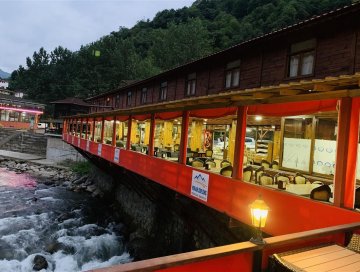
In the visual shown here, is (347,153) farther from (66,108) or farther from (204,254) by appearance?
(66,108)

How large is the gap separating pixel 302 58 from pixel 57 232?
48.7ft

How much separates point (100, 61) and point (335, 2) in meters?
43.6

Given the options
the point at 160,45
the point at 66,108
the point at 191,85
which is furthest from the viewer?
the point at 160,45

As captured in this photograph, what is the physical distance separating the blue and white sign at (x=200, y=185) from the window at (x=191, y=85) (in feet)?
37.9

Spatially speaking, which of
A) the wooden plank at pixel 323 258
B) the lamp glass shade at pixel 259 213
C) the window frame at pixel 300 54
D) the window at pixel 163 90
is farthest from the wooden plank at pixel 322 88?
the window at pixel 163 90

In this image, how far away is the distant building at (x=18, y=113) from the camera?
2248 inches

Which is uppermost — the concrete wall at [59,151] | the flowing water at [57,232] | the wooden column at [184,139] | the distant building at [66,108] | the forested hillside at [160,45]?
the forested hillside at [160,45]

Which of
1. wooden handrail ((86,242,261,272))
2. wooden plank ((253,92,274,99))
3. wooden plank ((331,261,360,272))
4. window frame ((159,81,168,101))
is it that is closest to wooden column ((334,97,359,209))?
wooden plank ((253,92,274,99))

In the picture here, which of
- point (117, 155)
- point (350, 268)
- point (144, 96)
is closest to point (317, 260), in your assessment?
point (350, 268)

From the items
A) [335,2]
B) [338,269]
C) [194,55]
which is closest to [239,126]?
[338,269]

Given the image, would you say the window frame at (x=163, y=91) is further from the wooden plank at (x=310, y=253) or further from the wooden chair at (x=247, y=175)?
the wooden plank at (x=310, y=253)

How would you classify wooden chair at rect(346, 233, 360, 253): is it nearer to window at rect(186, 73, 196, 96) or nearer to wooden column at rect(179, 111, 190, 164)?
wooden column at rect(179, 111, 190, 164)

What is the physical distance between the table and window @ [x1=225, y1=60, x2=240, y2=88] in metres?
13.2

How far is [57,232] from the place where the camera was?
17.2 m
